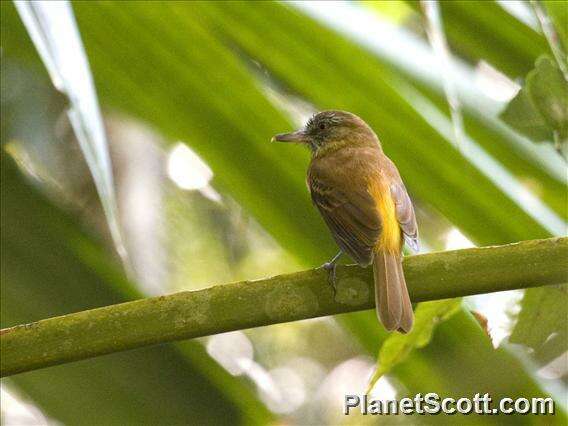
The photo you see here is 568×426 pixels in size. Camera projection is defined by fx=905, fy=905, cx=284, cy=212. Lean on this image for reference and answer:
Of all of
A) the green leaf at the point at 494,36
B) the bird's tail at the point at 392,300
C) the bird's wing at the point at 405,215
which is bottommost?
the bird's tail at the point at 392,300

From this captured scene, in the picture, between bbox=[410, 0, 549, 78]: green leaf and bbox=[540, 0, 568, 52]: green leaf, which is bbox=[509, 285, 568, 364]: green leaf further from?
bbox=[410, 0, 549, 78]: green leaf

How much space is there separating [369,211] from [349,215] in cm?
8

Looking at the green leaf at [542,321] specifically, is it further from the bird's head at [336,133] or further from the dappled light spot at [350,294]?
the bird's head at [336,133]

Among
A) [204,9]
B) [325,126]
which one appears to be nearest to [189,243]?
[325,126]

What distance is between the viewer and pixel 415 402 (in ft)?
5.29

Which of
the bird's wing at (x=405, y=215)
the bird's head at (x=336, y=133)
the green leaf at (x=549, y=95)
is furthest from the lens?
the bird's head at (x=336, y=133)

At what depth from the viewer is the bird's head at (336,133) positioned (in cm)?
348

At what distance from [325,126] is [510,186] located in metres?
1.89

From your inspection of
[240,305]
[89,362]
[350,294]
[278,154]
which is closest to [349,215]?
[278,154]

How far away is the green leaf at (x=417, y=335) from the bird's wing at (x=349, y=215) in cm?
68

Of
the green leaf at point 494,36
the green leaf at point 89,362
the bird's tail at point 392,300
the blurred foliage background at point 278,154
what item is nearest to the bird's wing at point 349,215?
the bird's tail at point 392,300

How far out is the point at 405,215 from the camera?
2.62m

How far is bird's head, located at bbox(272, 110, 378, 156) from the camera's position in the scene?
348 cm

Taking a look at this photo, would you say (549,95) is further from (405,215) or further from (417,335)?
(405,215)
